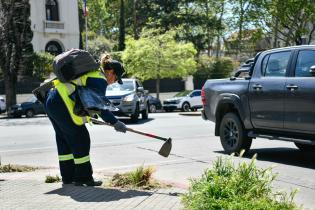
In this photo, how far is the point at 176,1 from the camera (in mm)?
54094

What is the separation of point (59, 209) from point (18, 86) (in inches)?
1343

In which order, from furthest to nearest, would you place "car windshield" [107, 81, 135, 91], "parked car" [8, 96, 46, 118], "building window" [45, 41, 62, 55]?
1. "building window" [45, 41, 62, 55]
2. "parked car" [8, 96, 46, 118]
3. "car windshield" [107, 81, 135, 91]

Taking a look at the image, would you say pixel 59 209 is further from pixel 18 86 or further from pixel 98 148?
pixel 18 86

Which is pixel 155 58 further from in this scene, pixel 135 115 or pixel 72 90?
pixel 72 90

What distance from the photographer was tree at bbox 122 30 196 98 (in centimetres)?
3841

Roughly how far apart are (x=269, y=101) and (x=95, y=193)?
13.3ft

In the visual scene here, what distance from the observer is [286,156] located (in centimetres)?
1052

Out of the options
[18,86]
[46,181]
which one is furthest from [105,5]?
[46,181]

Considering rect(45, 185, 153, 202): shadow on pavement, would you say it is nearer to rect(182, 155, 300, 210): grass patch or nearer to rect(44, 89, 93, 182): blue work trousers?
rect(44, 89, 93, 182): blue work trousers

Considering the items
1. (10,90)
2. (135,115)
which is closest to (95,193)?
(135,115)

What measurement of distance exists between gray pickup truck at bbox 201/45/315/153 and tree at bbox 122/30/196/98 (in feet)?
89.5

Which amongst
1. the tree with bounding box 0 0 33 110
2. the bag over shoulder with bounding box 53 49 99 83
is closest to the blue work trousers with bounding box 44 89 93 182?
the bag over shoulder with bounding box 53 49 99 83

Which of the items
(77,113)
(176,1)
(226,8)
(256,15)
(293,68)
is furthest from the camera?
(226,8)

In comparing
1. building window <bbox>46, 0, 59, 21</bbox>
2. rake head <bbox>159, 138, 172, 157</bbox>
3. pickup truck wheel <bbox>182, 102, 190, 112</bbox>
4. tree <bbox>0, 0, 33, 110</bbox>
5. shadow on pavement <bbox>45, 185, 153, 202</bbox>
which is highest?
building window <bbox>46, 0, 59, 21</bbox>
